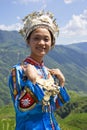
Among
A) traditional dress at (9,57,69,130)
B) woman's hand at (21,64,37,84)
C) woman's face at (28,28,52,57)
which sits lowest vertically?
traditional dress at (9,57,69,130)

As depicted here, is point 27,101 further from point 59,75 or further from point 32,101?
point 59,75

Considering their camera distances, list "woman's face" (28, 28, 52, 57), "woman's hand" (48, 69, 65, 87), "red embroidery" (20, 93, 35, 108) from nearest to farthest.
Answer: "red embroidery" (20, 93, 35, 108), "woman's face" (28, 28, 52, 57), "woman's hand" (48, 69, 65, 87)

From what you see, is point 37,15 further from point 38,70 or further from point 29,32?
point 38,70

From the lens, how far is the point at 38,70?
6.14 m

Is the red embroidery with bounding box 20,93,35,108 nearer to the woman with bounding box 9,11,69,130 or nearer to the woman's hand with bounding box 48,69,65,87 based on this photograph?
the woman with bounding box 9,11,69,130

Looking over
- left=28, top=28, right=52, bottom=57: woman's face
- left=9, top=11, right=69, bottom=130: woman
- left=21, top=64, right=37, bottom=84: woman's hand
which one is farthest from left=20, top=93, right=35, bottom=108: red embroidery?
left=28, top=28, right=52, bottom=57: woman's face

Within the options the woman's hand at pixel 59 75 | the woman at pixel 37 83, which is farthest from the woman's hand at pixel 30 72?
the woman's hand at pixel 59 75

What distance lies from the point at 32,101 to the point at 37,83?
32 cm

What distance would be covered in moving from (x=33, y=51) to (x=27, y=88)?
0.85 m

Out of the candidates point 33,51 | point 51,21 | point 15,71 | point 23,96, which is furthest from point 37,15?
point 23,96

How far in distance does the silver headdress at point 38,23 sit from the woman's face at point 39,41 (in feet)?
0.31

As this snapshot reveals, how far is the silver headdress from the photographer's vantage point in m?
6.17

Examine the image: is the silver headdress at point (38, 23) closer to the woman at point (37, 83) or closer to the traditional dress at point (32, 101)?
the woman at point (37, 83)

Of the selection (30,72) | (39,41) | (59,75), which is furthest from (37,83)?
(59,75)
